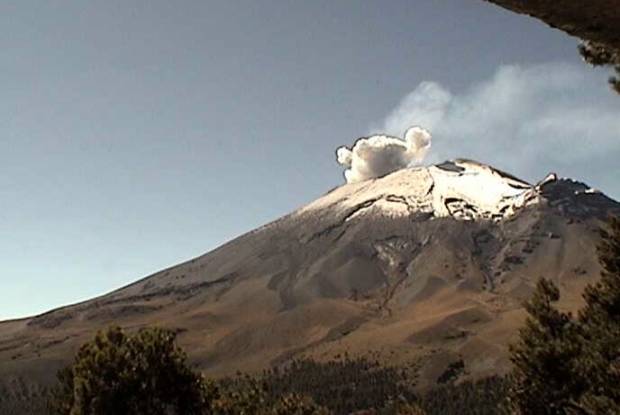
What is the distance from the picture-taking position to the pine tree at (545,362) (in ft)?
88.1

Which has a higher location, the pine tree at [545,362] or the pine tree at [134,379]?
the pine tree at [134,379]

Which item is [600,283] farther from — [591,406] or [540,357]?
[591,406]

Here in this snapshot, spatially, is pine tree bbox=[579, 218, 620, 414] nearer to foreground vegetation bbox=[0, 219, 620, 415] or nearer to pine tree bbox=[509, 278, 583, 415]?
foreground vegetation bbox=[0, 219, 620, 415]

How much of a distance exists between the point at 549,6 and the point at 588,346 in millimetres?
20671

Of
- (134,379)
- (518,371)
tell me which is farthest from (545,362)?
(134,379)

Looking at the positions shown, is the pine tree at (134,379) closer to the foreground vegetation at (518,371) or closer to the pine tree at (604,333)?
the foreground vegetation at (518,371)

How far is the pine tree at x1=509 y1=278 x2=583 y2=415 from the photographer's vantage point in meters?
26.8

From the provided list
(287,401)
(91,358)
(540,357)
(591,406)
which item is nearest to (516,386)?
(540,357)

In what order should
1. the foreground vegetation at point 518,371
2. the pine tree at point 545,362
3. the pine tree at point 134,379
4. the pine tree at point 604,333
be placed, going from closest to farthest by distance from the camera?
the pine tree at point 134,379
the foreground vegetation at point 518,371
the pine tree at point 604,333
the pine tree at point 545,362

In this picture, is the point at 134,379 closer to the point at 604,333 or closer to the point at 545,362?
the point at 604,333

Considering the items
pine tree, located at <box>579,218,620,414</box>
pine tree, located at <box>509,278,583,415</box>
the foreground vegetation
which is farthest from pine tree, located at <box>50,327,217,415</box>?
pine tree, located at <box>509,278,583,415</box>

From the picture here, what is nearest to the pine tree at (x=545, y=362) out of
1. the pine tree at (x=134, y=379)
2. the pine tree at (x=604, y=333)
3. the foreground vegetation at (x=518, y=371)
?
the foreground vegetation at (x=518, y=371)

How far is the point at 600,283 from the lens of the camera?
85.3 ft

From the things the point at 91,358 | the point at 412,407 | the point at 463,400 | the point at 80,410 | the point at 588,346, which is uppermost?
the point at 91,358
